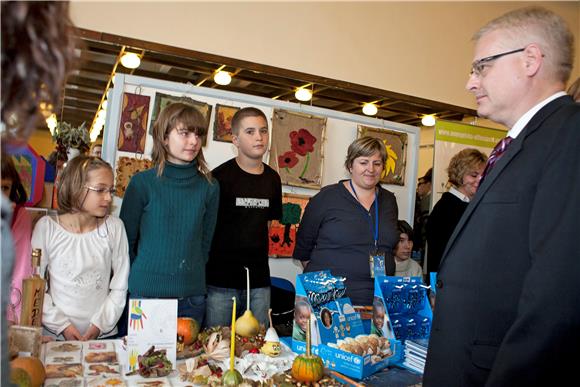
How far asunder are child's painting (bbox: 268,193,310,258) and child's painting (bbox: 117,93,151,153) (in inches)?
43.2

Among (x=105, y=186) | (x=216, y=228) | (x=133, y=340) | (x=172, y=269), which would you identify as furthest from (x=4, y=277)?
(x=216, y=228)

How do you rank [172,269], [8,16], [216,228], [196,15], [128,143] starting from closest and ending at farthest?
[8,16]
[172,269]
[216,228]
[128,143]
[196,15]

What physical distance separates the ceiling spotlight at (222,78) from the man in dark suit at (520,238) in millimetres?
2617

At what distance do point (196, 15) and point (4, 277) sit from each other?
332 cm

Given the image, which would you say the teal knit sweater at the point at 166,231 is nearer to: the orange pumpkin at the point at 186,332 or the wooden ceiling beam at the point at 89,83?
the orange pumpkin at the point at 186,332

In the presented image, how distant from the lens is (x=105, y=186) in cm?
210

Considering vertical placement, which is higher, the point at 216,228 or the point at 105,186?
the point at 105,186

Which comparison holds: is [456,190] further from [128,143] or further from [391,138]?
[128,143]

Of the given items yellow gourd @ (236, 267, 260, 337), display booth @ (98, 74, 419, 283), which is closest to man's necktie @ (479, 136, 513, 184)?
yellow gourd @ (236, 267, 260, 337)

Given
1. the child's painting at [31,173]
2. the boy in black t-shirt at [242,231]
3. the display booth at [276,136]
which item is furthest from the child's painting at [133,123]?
the boy in black t-shirt at [242,231]

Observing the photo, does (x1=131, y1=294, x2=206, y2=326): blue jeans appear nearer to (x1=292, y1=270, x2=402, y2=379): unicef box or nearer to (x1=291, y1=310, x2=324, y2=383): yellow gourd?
(x1=292, y1=270, x2=402, y2=379): unicef box

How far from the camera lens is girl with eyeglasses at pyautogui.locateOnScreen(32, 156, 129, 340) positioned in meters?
1.95

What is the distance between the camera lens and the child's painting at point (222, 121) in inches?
125

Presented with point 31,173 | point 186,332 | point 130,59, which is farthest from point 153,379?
point 130,59
